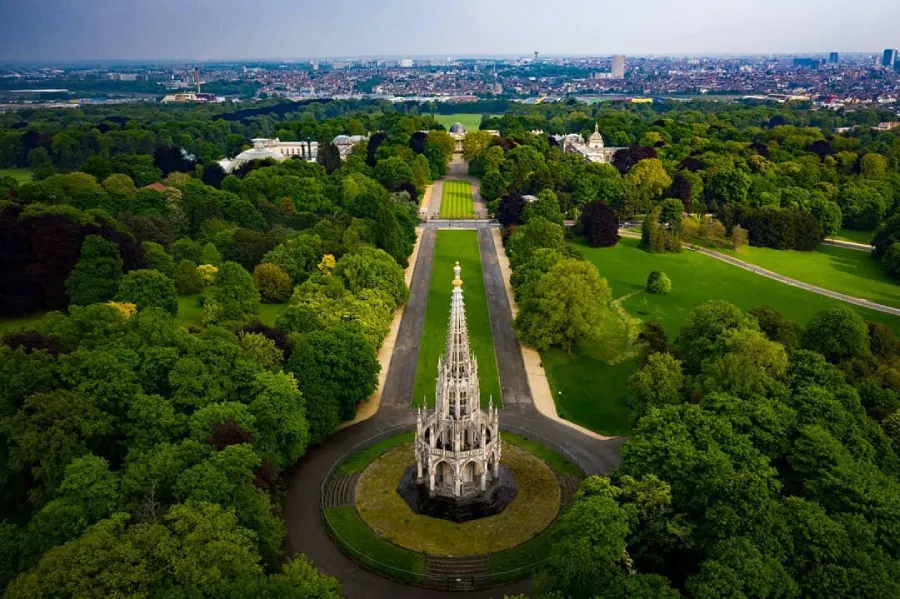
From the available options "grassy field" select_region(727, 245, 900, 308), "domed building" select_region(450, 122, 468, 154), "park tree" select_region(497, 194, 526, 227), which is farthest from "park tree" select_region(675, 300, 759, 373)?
"domed building" select_region(450, 122, 468, 154)

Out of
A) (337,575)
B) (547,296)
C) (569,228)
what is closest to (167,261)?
(547,296)

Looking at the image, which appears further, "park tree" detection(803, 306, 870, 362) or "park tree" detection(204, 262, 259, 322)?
"park tree" detection(204, 262, 259, 322)

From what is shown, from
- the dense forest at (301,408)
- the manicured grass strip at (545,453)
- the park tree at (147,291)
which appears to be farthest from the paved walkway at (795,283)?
the park tree at (147,291)

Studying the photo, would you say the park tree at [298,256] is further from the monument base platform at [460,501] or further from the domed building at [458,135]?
the domed building at [458,135]

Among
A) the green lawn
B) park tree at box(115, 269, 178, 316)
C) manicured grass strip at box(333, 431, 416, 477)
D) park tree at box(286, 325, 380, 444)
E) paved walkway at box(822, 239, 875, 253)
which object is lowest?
manicured grass strip at box(333, 431, 416, 477)

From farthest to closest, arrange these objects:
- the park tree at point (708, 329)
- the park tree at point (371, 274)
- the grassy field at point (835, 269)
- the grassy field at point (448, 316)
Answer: the grassy field at point (835, 269)
the park tree at point (371, 274)
the grassy field at point (448, 316)
the park tree at point (708, 329)

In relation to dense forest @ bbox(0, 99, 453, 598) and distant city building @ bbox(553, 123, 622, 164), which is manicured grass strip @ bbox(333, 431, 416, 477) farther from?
distant city building @ bbox(553, 123, 622, 164)

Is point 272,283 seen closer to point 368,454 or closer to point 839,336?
point 368,454
